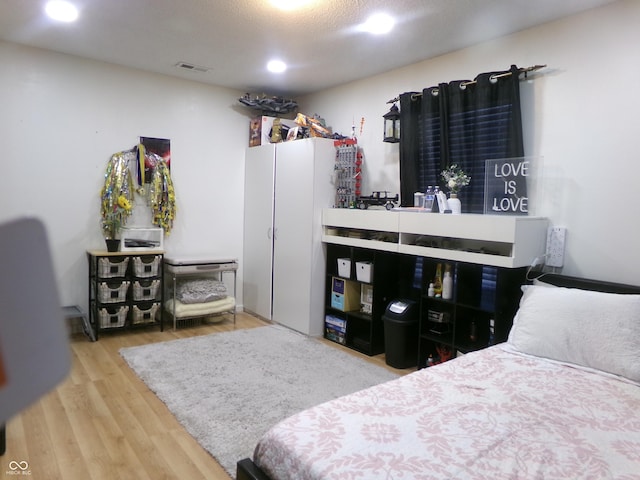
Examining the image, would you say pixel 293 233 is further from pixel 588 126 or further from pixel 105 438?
pixel 588 126

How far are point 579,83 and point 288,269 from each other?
279 cm

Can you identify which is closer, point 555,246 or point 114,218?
point 555,246

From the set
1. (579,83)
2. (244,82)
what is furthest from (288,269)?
(579,83)

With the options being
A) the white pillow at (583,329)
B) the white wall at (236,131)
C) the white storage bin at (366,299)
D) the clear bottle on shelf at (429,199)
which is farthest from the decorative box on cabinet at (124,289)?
the white pillow at (583,329)

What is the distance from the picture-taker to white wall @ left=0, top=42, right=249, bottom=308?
12.4ft

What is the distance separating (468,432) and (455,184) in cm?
201

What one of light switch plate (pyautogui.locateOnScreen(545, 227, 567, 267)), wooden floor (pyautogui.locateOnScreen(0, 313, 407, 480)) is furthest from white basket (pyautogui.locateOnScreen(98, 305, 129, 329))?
light switch plate (pyautogui.locateOnScreen(545, 227, 567, 267))

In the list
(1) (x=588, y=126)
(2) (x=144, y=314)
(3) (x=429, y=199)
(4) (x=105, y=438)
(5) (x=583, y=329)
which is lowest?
(4) (x=105, y=438)

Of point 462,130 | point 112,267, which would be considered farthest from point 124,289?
point 462,130

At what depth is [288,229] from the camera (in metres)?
4.36

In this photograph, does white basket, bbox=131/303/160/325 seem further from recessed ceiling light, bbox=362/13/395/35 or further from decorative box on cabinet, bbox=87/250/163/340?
recessed ceiling light, bbox=362/13/395/35

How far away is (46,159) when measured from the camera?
3896 mm

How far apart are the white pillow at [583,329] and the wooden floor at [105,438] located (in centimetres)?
179

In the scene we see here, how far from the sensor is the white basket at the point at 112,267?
3.92 metres
